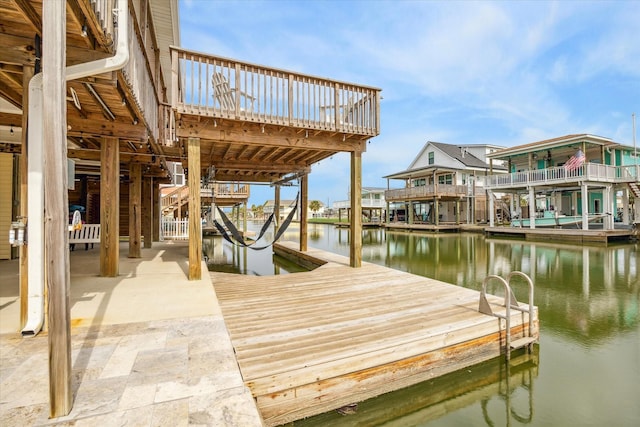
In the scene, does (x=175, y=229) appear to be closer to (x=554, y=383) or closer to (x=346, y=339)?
(x=346, y=339)

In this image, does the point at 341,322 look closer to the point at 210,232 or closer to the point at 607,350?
the point at 607,350

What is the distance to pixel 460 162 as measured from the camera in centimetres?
2470

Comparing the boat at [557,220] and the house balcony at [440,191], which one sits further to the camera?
the house balcony at [440,191]

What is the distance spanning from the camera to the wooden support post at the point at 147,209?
9.78m

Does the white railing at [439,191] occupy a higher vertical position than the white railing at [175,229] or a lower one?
higher

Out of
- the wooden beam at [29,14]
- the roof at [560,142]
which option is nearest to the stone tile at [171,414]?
the wooden beam at [29,14]

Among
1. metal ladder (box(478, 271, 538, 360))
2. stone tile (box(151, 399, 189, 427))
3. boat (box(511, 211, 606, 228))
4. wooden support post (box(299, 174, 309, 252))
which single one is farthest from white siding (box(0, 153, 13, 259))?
boat (box(511, 211, 606, 228))

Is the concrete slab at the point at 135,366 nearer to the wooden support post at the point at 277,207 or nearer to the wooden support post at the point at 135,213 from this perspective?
the wooden support post at the point at 135,213

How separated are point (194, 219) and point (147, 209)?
6.09m

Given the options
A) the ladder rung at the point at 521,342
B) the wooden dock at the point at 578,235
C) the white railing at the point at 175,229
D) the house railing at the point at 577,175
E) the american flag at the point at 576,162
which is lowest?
the ladder rung at the point at 521,342

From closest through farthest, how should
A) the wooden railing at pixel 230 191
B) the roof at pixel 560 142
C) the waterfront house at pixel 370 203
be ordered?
the roof at pixel 560 142, the wooden railing at pixel 230 191, the waterfront house at pixel 370 203

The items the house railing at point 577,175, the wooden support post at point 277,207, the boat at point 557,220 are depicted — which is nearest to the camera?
the wooden support post at point 277,207

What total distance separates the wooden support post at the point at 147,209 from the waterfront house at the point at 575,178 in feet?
59.6

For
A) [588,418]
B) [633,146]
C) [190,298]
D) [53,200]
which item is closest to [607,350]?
[588,418]
